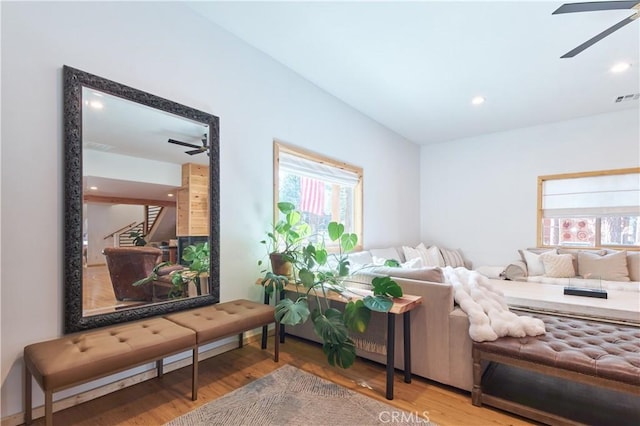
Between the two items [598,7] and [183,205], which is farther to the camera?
[183,205]

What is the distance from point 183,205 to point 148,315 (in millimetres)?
A: 890

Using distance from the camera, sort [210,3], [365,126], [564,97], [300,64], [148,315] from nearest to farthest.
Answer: [148,315]
[210,3]
[300,64]
[564,97]
[365,126]

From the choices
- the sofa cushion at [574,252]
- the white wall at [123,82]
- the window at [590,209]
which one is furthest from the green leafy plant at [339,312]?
the window at [590,209]

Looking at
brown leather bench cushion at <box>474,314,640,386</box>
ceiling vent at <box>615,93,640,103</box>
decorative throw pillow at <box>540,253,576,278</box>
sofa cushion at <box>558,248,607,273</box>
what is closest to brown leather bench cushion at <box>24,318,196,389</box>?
brown leather bench cushion at <box>474,314,640,386</box>

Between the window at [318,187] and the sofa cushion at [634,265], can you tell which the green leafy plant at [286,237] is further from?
the sofa cushion at [634,265]

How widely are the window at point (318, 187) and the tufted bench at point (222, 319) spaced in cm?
113

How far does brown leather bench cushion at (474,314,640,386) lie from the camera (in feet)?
5.40

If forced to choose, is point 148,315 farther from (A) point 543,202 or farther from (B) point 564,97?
(A) point 543,202

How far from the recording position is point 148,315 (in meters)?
2.28

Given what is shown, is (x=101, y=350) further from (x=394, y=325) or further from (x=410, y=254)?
(x=410, y=254)

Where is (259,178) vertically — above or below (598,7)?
below

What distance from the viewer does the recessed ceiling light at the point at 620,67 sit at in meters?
3.27

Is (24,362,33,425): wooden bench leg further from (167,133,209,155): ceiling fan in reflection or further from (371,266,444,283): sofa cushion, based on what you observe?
(371,266,444,283): sofa cushion

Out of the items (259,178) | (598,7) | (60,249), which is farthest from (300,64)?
(60,249)
